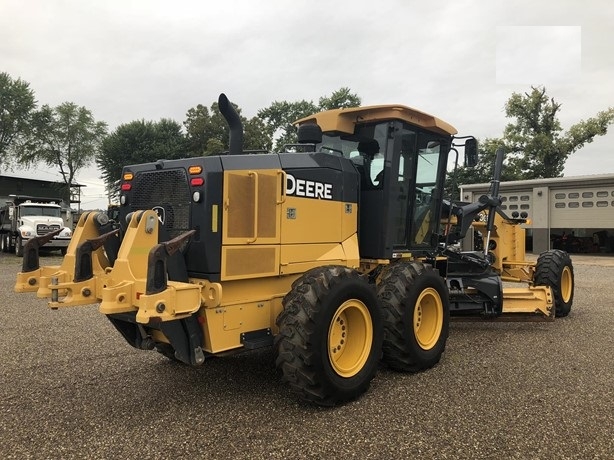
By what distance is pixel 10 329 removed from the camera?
7484 mm

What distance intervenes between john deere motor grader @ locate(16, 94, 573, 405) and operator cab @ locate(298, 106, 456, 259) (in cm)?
1

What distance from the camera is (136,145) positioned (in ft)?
138

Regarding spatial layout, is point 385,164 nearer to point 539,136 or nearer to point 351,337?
point 351,337

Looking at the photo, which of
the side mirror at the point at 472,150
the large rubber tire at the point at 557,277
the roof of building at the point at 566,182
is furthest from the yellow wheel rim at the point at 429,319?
the roof of building at the point at 566,182

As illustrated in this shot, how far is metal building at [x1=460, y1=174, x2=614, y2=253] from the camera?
2539cm

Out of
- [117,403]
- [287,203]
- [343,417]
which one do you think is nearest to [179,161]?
[287,203]

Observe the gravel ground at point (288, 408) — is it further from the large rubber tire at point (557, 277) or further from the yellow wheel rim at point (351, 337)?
the large rubber tire at point (557, 277)

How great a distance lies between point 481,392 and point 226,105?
11.7 ft

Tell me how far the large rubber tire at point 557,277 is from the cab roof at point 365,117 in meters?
4.28

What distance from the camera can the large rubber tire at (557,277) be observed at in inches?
328

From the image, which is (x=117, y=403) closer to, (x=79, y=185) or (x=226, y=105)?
(x=226, y=105)

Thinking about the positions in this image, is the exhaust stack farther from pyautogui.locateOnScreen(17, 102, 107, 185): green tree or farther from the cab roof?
pyautogui.locateOnScreen(17, 102, 107, 185): green tree

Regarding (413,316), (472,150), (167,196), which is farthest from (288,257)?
(472,150)

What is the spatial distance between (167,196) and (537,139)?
40.1 m
